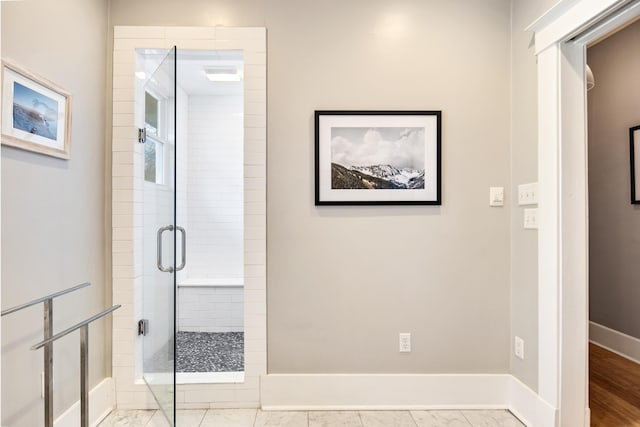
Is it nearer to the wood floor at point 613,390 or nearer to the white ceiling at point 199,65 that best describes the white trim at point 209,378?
the white ceiling at point 199,65

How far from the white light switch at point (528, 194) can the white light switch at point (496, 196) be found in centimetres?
12

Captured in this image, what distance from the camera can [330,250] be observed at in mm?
2367

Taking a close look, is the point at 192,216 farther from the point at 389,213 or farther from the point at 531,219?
the point at 531,219

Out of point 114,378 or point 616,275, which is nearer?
point 114,378

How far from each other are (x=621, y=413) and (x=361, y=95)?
2.46 meters

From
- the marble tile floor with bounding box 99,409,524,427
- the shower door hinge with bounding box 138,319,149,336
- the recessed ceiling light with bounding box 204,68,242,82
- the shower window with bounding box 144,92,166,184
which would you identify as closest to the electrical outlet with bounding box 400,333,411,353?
the marble tile floor with bounding box 99,409,524,427

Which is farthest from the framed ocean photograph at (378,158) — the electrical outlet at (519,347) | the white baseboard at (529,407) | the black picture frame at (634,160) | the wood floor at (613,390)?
the black picture frame at (634,160)

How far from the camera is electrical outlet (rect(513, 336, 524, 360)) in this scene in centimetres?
225

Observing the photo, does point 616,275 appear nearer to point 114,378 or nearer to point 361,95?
point 361,95

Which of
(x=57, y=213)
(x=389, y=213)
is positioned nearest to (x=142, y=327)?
(x=57, y=213)

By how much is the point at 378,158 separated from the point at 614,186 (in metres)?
2.28

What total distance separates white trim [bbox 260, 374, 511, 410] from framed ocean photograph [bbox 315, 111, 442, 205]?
110 cm

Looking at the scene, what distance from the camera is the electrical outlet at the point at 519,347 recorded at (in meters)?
2.25

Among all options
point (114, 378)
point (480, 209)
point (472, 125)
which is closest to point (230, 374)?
point (114, 378)
